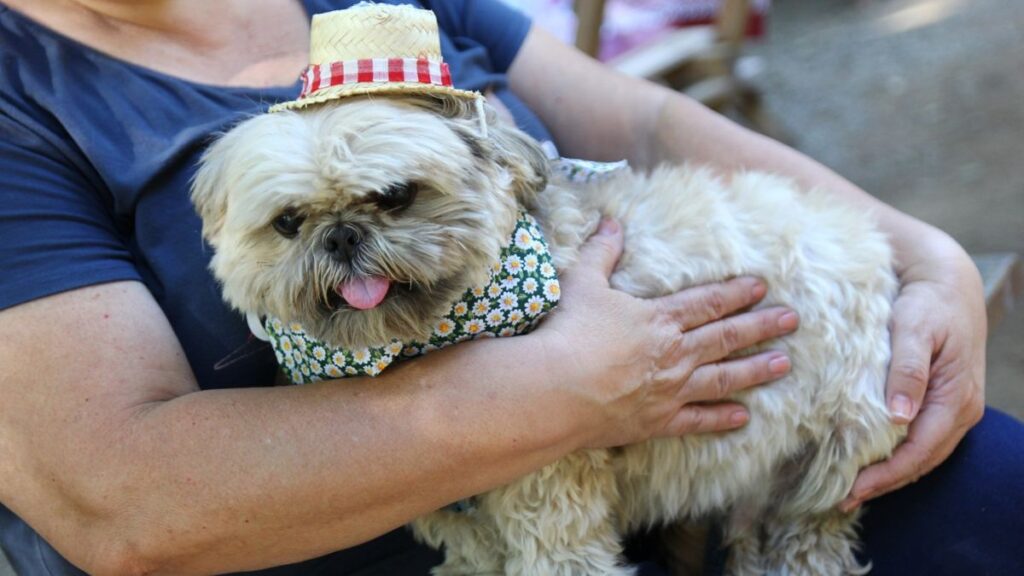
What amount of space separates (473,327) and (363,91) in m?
0.41

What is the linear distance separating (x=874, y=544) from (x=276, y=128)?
132 centimetres

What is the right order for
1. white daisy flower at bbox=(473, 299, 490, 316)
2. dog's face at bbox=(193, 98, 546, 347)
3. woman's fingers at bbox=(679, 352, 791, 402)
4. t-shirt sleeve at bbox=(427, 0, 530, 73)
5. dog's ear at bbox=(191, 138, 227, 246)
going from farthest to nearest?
t-shirt sleeve at bbox=(427, 0, 530, 73) → woman's fingers at bbox=(679, 352, 791, 402) → white daisy flower at bbox=(473, 299, 490, 316) → dog's ear at bbox=(191, 138, 227, 246) → dog's face at bbox=(193, 98, 546, 347)

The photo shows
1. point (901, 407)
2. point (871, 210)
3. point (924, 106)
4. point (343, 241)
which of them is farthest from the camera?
point (924, 106)

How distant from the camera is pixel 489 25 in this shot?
2.06 m

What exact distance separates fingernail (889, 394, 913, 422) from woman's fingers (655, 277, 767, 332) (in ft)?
0.97

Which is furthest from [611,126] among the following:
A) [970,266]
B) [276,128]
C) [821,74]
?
[821,74]

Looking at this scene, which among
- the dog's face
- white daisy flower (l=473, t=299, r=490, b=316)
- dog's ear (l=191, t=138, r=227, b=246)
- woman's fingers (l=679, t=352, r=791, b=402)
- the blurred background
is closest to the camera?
the dog's face

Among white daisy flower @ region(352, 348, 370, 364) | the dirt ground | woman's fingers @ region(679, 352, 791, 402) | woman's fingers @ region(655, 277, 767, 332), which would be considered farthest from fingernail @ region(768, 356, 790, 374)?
the dirt ground

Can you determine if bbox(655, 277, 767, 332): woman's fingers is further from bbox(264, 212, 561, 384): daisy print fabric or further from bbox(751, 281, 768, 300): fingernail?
bbox(264, 212, 561, 384): daisy print fabric

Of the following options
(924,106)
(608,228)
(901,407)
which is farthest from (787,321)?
(924,106)

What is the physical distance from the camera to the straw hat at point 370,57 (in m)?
1.29

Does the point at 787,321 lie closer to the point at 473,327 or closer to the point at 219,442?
the point at 473,327

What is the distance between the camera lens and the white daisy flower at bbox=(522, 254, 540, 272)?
1.46 meters

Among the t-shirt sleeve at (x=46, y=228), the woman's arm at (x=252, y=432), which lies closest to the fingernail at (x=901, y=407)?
the woman's arm at (x=252, y=432)
